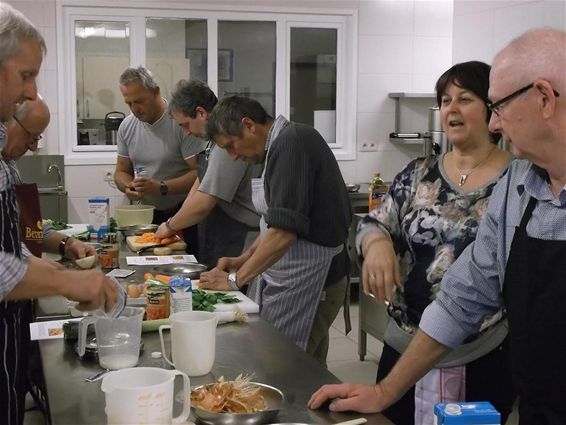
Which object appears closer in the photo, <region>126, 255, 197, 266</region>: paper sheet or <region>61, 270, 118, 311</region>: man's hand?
<region>61, 270, 118, 311</region>: man's hand

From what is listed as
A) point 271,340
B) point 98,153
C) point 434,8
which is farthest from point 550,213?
point 434,8

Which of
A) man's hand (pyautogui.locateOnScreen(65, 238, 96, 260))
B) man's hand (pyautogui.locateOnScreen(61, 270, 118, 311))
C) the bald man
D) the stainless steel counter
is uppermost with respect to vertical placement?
the bald man

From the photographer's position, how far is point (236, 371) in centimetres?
177

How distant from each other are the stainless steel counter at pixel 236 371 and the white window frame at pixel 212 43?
395 centimetres

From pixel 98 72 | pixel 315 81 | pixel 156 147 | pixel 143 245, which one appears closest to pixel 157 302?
pixel 143 245

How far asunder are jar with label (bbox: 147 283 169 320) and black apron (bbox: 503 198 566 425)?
3.55ft

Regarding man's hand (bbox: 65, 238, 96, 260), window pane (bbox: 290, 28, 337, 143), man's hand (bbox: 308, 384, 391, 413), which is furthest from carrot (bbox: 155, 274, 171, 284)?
window pane (bbox: 290, 28, 337, 143)

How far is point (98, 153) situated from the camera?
577 centimetres

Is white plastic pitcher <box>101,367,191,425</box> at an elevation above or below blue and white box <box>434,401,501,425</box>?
below

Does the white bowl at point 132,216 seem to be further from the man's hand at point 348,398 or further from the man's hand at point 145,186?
the man's hand at point 348,398

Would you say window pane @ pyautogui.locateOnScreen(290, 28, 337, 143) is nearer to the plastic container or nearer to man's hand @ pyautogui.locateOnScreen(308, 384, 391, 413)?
the plastic container

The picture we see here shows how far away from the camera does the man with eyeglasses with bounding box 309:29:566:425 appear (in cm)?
133

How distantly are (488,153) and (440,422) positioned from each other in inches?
41.0

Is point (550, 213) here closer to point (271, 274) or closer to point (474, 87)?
point (474, 87)
